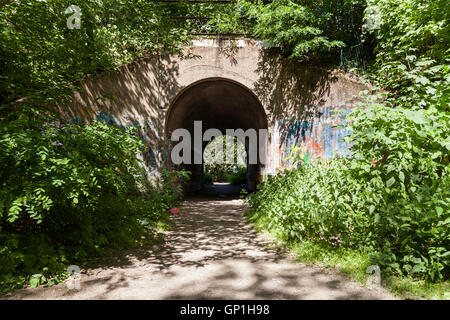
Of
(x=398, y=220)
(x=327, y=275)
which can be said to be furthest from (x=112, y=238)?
(x=398, y=220)

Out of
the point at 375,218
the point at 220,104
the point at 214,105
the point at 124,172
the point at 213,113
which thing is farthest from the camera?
the point at 213,113

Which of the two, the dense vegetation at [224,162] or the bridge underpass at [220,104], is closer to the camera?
the bridge underpass at [220,104]

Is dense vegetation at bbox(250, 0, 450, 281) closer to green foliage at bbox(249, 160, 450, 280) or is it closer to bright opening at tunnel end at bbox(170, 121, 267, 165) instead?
green foliage at bbox(249, 160, 450, 280)

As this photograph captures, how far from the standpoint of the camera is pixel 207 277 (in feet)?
11.4

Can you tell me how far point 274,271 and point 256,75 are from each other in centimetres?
701

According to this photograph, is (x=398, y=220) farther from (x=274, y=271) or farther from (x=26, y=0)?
(x=26, y=0)

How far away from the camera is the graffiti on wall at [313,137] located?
8156mm

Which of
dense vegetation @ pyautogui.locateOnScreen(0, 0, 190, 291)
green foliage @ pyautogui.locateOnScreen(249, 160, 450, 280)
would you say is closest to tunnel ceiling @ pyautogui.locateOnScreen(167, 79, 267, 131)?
dense vegetation @ pyautogui.locateOnScreen(0, 0, 190, 291)

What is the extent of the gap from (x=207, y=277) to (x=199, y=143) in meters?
12.6

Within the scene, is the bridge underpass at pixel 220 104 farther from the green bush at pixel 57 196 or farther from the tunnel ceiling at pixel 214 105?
the green bush at pixel 57 196

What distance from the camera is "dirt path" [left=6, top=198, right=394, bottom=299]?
9.71ft

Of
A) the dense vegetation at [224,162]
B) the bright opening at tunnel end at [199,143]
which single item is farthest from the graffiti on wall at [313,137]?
the dense vegetation at [224,162]

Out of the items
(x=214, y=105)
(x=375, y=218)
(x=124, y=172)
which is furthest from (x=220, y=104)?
(x=375, y=218)

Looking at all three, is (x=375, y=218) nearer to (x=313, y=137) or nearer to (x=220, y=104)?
(x=313, y=137)
